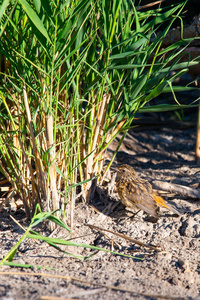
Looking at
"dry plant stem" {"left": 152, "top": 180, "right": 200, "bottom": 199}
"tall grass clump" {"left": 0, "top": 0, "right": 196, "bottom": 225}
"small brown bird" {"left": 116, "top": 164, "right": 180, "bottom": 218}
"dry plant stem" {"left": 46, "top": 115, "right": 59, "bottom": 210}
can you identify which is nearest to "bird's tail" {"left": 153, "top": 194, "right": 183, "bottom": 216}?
"small brown bird" {"left": 116, "top": 164, "right": 180, "bottom": 218}

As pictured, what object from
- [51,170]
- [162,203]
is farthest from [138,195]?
[51,170]

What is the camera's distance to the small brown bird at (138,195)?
3.15 meters

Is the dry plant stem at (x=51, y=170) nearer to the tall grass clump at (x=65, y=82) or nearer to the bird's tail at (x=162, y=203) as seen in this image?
the tall grass clump at (x=65, y=82)

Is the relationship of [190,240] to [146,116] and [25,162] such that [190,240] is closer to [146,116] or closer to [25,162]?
[25,162]

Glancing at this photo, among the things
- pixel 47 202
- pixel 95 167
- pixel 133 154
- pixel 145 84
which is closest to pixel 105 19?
pixel 145 84

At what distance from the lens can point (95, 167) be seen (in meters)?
3.17

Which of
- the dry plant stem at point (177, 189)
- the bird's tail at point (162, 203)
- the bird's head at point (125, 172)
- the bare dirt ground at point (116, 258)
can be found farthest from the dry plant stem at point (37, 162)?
the dry plant stem at point (177, 189)

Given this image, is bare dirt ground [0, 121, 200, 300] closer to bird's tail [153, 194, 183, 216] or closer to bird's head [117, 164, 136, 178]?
bird's tail [153, 194, 183, 216]

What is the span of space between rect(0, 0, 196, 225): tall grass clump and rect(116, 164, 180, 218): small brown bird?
0.30 m

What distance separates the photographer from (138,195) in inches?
127

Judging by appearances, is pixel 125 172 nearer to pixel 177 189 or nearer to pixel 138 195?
pixel 138 195

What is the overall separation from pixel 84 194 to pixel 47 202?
1.57 feet

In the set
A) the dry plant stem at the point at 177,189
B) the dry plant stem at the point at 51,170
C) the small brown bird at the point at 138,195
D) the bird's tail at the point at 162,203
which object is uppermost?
the dry plant stem at the point at 51,170

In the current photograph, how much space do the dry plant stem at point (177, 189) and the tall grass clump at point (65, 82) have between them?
2.48 feet
